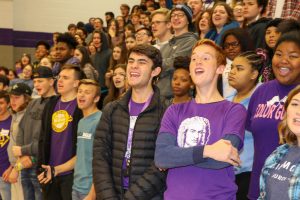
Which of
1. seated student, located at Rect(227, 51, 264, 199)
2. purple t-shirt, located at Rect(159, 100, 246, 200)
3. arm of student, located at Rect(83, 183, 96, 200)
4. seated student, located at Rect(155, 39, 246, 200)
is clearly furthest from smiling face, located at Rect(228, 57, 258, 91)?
arm of student, located at Rect(83, 183, 96, 200)

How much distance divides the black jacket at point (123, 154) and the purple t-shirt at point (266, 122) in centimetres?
68

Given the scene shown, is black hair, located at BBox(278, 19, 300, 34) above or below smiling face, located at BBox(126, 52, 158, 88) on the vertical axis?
above

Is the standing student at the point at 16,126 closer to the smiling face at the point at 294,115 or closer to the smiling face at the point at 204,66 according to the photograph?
the smiling face at the point at 204,66

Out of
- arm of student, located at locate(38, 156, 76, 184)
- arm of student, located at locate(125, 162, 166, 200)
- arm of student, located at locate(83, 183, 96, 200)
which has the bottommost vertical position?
arm of student, located at locate(83, 183, 96, 200)

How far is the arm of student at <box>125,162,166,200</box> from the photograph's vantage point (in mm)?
3197

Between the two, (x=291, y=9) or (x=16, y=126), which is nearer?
(x=291, y=9)

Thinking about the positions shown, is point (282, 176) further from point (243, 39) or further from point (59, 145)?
point (59, 145)

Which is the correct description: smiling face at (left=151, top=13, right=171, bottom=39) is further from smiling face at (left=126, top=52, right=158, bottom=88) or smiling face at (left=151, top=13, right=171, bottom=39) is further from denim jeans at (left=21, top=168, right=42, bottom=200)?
smiling face at (left=126, top=52, right=158, bottom=88)

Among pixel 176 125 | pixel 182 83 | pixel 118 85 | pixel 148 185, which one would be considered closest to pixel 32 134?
pixel 118 85

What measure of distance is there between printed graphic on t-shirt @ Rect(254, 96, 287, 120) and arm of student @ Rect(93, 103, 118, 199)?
1139mm

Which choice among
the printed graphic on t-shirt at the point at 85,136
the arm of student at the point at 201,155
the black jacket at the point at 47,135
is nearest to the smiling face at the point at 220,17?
the black jacket at the point at 47,135

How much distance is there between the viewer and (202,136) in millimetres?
2746

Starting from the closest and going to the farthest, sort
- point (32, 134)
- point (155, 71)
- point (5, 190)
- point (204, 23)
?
point (155, 71)
point (32, 134)
point (5, 190)
point (204, 23)

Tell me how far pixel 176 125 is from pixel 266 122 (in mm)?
593
